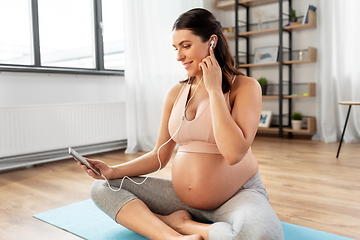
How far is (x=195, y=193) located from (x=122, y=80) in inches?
107

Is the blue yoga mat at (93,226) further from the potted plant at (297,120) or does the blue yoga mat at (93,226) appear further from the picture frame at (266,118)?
the picture frame at (266,118)

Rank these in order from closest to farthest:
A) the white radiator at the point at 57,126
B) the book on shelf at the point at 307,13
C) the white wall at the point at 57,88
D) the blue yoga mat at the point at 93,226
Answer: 1. the blue yoga mat at the point at 93,226
2. the white radiator at the point at 57,126
3. the white wall at the point at 57,88
4. the book on shelf at the point at 307,13

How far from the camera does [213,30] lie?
123 centimetres

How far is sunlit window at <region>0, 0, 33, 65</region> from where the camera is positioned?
9.43 ft

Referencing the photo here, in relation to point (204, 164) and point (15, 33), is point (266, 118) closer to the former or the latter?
point (15, 33)

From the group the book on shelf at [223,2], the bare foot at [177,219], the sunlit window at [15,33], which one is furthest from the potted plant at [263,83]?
the bare foot at [177,219]

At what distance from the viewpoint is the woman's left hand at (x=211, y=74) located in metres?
1.15

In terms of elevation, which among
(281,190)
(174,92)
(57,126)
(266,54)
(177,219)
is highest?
(266,54)

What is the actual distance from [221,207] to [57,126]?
212 centimetres

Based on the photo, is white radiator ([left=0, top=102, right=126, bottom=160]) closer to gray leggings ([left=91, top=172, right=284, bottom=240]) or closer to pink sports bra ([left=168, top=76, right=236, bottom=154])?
gray leggings ([left=91, top=172, right=284, bottom=240])

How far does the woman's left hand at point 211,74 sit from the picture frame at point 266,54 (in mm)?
3310

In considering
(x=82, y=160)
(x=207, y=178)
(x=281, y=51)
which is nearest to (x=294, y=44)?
(x=281, y=51)

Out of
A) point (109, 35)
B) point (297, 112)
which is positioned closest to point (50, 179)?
point (109, 35)

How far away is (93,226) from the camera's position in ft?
4.88
